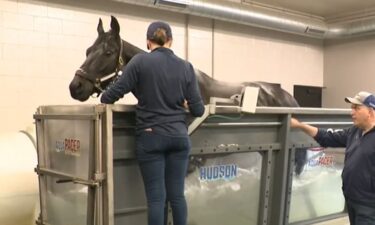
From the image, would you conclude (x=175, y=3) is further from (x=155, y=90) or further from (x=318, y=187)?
(x=155, y=90)

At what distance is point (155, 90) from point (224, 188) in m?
0.97

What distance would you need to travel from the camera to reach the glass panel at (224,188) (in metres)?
2.65

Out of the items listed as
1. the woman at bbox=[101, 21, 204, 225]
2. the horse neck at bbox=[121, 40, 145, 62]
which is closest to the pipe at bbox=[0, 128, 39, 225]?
the horse neck at bbox=[121, 40, 145, 62]

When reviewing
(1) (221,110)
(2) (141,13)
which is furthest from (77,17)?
(1) (221,110)

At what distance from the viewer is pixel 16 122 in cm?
476

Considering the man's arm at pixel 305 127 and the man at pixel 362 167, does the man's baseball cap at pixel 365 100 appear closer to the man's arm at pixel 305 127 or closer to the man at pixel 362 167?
the man at pixel 362 167

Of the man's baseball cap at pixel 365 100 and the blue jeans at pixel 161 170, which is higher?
the man's baseball cap at pixel 365 100

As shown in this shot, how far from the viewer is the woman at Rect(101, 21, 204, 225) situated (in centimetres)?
217

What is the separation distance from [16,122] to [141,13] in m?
2.24

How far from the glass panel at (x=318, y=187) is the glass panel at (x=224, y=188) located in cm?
45

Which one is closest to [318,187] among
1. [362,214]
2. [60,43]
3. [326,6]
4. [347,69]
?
[362,214]

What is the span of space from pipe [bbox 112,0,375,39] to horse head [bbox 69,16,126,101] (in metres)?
2.43

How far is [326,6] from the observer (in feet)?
24.5

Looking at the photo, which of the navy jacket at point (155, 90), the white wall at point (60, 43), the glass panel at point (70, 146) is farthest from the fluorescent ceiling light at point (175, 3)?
the navy jacket at point (155, 90)
